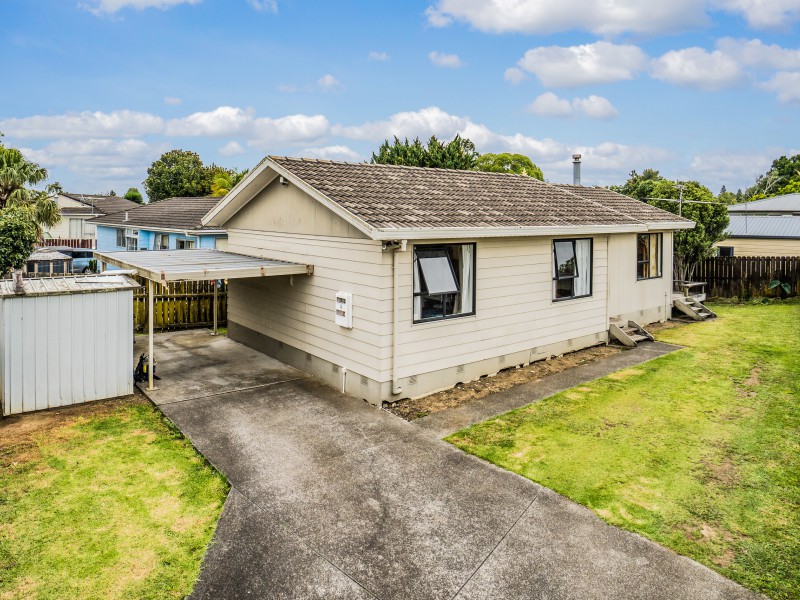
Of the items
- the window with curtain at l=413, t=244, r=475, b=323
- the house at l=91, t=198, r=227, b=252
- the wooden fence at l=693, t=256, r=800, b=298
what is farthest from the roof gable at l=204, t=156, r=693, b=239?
the wooden fence at l=693, t=256, r=800, b=298

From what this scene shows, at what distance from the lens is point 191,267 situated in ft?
31.5

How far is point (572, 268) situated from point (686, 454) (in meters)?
5.94

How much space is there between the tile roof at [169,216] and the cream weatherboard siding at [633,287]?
1517 cm

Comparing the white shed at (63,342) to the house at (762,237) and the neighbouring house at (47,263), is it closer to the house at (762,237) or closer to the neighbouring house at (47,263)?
the neighbouring house at (47,263)

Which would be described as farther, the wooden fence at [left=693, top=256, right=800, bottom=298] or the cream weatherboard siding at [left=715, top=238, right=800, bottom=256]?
the cream weatherboard siding at [left=715, top=238, right=800, bottom=256]

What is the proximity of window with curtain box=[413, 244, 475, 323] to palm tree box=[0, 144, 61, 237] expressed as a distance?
68.1ft

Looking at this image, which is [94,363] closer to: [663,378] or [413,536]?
[413,536]

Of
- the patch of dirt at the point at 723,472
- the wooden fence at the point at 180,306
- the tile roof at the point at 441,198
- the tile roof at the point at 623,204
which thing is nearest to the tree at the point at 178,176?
the wooden fence at the point at 180,306

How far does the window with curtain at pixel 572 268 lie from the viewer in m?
11.8

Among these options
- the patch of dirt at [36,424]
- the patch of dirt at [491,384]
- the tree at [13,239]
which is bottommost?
the patch of dirt at [36,424]

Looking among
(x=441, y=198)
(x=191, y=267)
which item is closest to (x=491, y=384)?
(x=441, y=198)

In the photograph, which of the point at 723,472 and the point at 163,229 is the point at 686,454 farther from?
the point at 163,229

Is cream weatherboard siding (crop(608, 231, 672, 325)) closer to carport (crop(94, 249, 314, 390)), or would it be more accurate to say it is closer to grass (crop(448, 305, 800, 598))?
grass (crop(448, 305, 800, 598))

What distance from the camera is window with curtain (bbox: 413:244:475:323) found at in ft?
29.6
